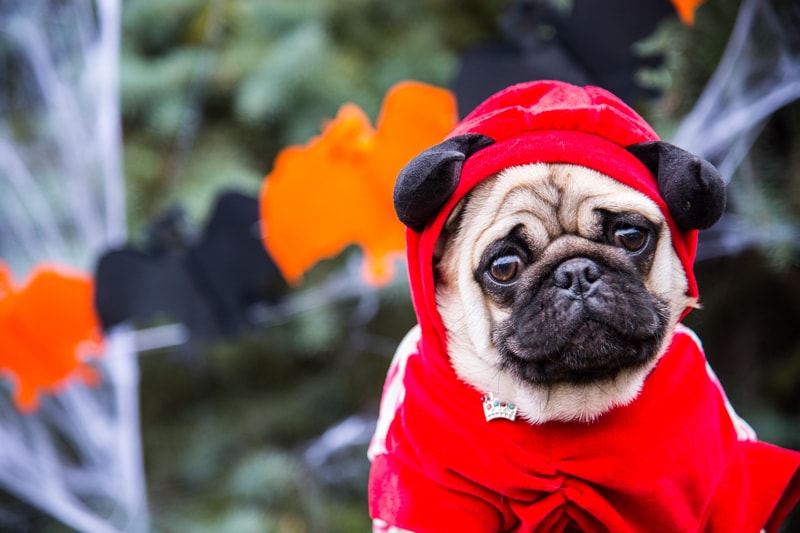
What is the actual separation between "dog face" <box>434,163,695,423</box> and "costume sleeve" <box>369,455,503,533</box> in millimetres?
97

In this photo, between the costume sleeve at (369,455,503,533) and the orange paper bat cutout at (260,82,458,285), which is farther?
the orange paper bat cutout at (260,82,458,285)

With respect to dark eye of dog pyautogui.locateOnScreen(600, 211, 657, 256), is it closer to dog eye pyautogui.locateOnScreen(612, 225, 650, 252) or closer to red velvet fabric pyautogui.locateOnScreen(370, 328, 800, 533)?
dog eye pyautogui.locateOnScreen(612, 225, 650, 252)

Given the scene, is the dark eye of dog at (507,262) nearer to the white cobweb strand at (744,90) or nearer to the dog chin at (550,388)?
the dog chin at (550,388)

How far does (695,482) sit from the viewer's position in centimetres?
64

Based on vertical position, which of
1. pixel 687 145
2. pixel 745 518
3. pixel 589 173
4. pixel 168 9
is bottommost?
pixel 745 518

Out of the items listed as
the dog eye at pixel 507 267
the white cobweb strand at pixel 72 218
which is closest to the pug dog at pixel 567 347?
the dog eye at pixel 507 267

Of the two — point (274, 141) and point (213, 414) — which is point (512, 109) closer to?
point (274, 141)

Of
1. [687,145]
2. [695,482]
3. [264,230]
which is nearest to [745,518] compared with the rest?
[695,482]

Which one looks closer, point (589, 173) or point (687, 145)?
point (589, 173)

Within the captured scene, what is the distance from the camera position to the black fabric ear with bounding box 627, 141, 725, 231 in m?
0.60

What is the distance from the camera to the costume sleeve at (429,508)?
2.11ft

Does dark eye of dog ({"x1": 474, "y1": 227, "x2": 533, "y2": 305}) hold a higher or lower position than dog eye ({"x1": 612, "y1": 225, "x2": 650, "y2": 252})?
higher

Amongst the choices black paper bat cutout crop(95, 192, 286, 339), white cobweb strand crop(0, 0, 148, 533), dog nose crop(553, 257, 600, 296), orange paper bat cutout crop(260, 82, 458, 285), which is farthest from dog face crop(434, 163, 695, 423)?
white cobweb strand crop(0, 0, 148, 533)

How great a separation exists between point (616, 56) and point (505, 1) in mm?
534
